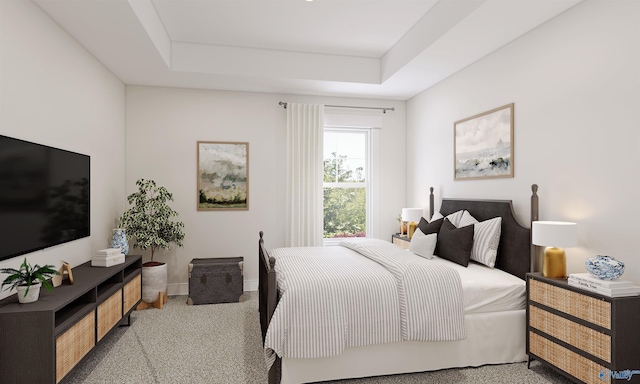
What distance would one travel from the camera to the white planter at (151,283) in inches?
158

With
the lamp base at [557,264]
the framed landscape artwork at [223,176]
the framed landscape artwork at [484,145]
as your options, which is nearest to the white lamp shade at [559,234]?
the lamp base at [557,264]

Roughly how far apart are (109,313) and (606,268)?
3.55 m

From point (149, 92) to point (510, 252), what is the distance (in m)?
4.46

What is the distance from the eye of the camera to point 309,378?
244 centimetres

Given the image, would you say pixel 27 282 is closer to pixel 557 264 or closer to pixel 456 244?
pixel 456 244

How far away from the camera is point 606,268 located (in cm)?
215

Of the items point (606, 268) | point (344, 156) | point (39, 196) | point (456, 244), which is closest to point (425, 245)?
point (456, 244)

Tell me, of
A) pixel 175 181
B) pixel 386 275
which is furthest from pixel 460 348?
pixel 175 181

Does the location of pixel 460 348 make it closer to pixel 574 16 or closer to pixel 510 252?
pixel 510 252

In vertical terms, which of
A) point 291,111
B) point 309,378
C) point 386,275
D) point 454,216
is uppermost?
point 291,111

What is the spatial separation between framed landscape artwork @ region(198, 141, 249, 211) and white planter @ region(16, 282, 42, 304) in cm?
257

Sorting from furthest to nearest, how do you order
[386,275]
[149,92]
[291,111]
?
[291,111] < [149,92] < [386,275]

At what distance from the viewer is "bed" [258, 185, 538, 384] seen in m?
2.40

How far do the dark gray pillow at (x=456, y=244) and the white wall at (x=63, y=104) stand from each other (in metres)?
3.35
